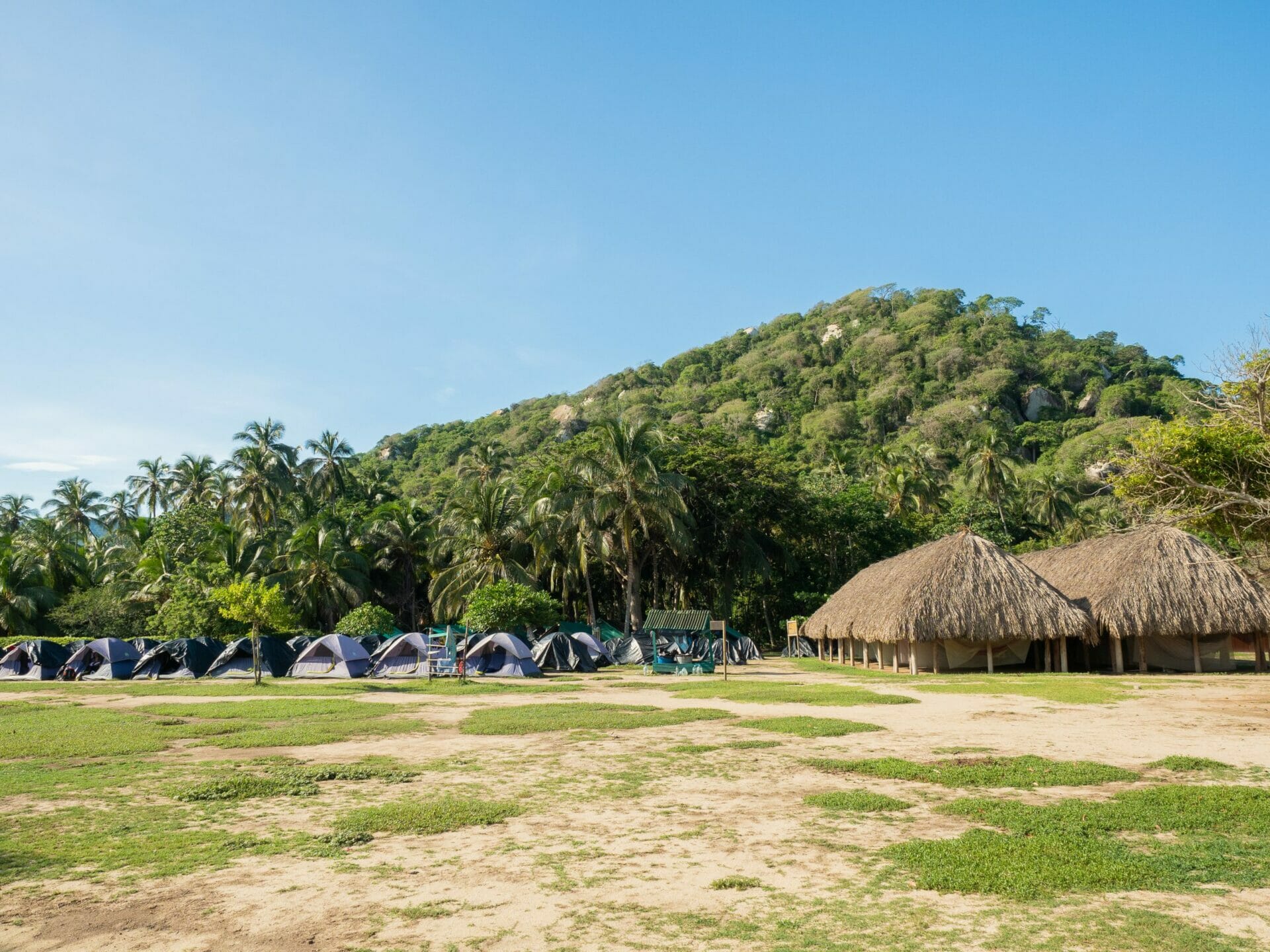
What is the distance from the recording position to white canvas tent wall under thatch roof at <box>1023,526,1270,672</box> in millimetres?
25547

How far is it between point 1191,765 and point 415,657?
24.0 m

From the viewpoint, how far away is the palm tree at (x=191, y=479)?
191 ft

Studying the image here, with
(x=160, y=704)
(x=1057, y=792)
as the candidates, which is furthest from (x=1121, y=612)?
(x=160, y=704)

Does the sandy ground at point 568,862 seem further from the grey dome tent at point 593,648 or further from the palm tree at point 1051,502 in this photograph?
the palm tree at point 1051,502

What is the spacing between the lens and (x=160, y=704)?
63.0ft

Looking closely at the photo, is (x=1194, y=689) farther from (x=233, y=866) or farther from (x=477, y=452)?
(x=477, y=452)

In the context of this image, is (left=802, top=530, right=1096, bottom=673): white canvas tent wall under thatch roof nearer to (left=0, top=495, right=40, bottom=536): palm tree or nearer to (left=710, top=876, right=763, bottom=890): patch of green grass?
(left=710, top=876, right=763, bottom=890): patch of green grass

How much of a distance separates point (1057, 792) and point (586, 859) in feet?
15.7

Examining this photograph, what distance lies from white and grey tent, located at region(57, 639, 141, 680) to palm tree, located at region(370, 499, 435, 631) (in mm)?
18483

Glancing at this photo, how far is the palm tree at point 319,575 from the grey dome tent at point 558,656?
1807cm

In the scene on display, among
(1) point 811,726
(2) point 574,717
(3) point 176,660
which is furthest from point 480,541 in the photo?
(1) point 811,726

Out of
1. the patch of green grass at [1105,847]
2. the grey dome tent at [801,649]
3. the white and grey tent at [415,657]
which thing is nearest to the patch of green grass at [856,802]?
the patch of green grass at [1105,847]

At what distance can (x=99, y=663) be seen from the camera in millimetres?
31031

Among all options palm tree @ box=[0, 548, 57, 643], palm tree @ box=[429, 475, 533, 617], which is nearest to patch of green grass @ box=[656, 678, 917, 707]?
palm tree @ box=[429, 475, 533, 617]
